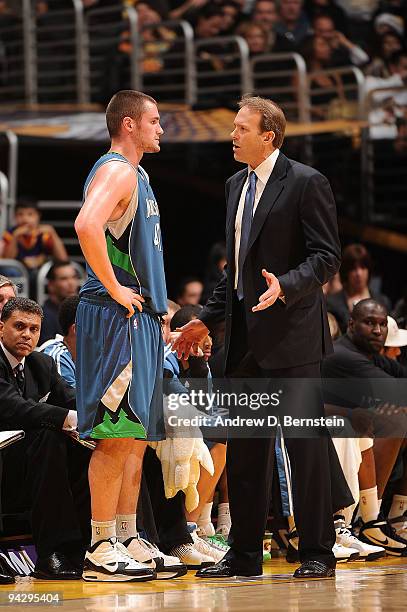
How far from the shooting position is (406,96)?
1167 cm

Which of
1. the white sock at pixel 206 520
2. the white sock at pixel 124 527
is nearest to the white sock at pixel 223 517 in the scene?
the white sock at pixel 206 520

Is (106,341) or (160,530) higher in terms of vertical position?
(106,341)

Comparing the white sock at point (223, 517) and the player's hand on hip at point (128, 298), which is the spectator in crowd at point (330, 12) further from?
the player's hand on hip at point (128, 298)

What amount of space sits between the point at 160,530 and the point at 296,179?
1782 millimetres

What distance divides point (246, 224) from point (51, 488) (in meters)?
1.35

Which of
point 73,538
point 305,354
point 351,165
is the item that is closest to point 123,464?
point 73,538

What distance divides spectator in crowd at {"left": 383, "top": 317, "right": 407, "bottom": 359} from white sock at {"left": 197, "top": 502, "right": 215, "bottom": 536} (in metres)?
1.59

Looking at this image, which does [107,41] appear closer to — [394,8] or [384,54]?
[384,54]

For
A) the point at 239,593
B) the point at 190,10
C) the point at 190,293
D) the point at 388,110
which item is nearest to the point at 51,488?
the point at 239,593

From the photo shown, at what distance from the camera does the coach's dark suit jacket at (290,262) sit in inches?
182

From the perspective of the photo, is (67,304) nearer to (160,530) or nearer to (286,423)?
(160,530)

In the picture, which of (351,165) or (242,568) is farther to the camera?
(351,165)

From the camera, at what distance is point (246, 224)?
189 inches

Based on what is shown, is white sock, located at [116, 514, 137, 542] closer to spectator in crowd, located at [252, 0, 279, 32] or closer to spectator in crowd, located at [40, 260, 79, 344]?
spectator in crowd, located at [40, 260, 79, 344]
